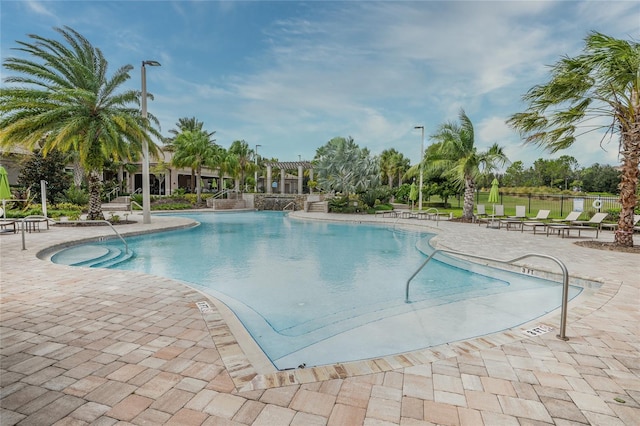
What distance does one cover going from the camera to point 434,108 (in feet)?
81.5

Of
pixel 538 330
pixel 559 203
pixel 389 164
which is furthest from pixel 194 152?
pixel 559 203

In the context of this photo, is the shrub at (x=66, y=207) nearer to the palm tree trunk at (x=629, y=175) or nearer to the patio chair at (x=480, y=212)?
the patio chair at (x=480, y=212)

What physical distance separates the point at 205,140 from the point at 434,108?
18.6 metres

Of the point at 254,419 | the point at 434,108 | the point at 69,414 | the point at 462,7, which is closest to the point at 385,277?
the point at 254,419

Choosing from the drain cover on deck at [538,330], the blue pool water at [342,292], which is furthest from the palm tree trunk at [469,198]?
the drain cover on deck at [538,330]

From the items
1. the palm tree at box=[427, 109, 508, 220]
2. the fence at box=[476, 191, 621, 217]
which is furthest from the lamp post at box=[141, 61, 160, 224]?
the fence at box=[476, 191, 621, 217]

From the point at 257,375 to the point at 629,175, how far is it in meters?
11.6

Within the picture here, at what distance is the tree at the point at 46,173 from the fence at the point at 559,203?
1166 inches

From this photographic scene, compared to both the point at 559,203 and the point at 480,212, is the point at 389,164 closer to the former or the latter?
the point at 559,203

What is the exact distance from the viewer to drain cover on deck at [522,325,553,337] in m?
3.84

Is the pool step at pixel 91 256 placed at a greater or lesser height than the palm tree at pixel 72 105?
lesser

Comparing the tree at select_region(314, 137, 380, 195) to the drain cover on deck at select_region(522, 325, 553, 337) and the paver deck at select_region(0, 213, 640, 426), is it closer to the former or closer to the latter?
the paver deck at select_region(0, 213, 640, 426)

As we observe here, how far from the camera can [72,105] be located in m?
13.1

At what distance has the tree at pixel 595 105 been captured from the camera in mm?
8531
